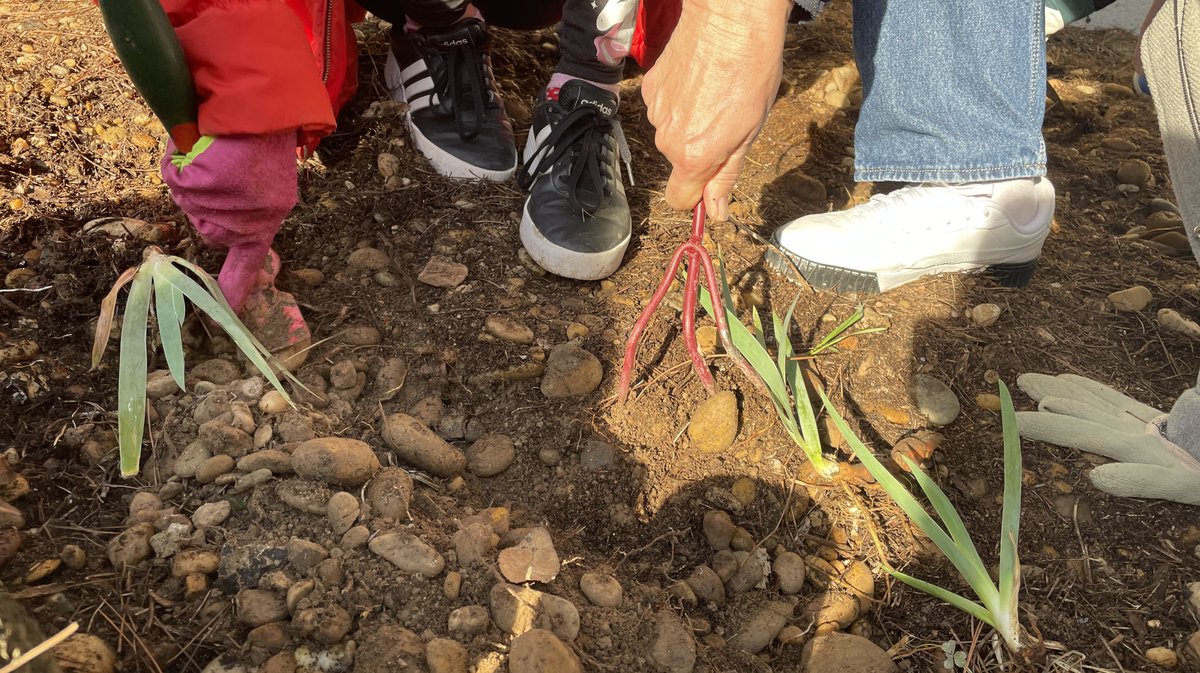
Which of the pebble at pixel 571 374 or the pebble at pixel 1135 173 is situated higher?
the pebble at pixel 571 374

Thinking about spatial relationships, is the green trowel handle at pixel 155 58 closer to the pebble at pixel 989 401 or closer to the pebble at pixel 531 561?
the pebble at pixel 531 561

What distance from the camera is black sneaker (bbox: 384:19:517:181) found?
173 centimetres

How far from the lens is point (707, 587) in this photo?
45.7 inches

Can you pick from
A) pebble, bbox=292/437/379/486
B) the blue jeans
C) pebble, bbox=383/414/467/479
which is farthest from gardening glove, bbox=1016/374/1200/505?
pebble, bbox=292/437/379/486

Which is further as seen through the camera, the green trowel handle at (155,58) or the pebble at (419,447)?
the pebble at (419,447)

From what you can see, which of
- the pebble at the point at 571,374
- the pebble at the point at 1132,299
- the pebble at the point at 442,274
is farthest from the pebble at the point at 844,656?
the pebble at the point at 1132,299

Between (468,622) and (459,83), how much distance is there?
1.20 metres

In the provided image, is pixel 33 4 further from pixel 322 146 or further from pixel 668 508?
pixel 668 508

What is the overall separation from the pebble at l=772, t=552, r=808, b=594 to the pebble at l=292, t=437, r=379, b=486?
60cm

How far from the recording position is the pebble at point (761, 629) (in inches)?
43.6

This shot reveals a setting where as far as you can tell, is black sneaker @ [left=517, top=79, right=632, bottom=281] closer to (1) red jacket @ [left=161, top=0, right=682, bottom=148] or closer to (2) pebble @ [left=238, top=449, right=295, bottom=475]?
(1) red jacket @ [left=161, top=0, right=682, bottom=148]

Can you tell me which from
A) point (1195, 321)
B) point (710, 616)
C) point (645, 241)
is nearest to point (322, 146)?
point (645, 241)

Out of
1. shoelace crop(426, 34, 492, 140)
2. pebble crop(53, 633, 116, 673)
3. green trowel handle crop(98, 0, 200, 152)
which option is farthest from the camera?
shoelace crop(426, 34, 492, 140)

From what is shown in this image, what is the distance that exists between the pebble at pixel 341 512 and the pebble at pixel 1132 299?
1.50m
